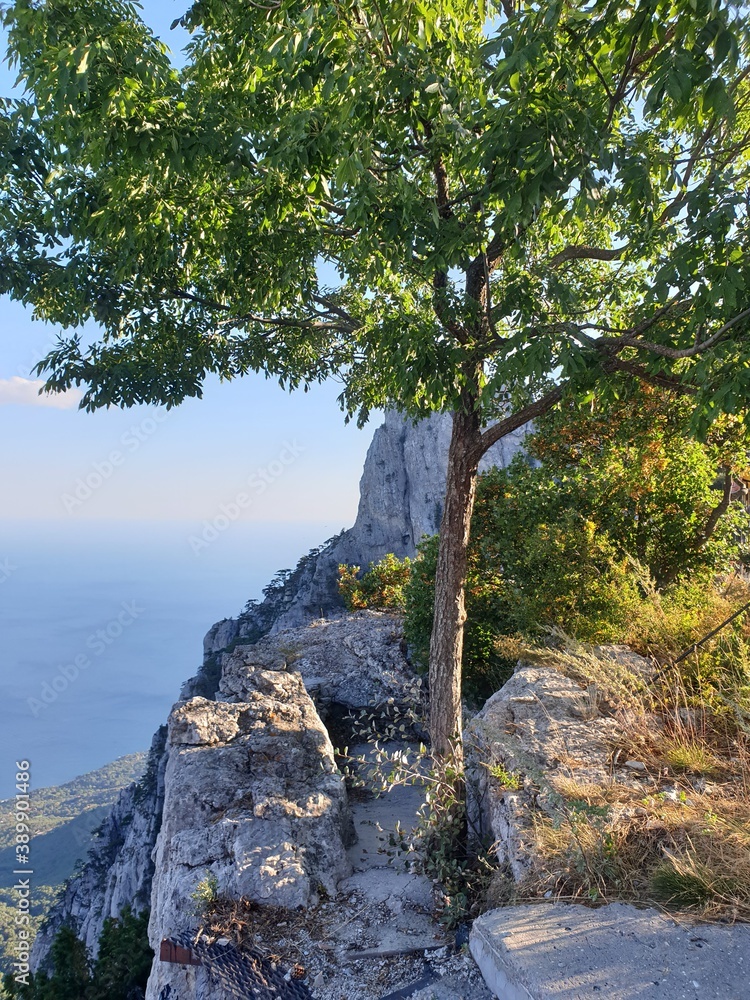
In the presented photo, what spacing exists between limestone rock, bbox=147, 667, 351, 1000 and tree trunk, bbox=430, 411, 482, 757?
1.32m

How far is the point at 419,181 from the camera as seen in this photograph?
6570 mm

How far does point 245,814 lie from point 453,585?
2.98m

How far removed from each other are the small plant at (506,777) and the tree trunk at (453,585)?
135cm

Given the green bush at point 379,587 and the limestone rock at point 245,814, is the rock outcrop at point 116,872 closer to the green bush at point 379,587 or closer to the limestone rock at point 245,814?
the green bush at point 379,587

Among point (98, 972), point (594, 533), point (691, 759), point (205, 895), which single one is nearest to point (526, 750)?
point (691, 759)

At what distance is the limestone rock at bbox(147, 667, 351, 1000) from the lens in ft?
17.2

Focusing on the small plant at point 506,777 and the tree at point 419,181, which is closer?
the tree at point 419,181

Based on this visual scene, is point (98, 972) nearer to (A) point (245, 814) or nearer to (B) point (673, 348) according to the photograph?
(A) point (245, 814)

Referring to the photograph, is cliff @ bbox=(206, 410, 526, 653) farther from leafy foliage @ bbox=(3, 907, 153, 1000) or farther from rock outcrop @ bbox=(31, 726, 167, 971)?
leafy foliage @ bbox=(3, 907, 153, 1000)

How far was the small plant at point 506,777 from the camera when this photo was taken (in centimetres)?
513

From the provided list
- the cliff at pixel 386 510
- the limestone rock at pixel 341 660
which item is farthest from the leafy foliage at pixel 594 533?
the cliff at pixel 386 510

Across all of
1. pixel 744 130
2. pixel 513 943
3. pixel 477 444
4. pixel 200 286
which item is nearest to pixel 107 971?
pixel 513 943

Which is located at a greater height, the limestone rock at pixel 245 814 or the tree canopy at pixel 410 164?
the tree canopy at pixel 410 164

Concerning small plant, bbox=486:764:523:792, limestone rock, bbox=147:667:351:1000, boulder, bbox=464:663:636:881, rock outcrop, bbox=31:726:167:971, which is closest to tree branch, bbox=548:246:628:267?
boulder, bbox=464:663:636:881
